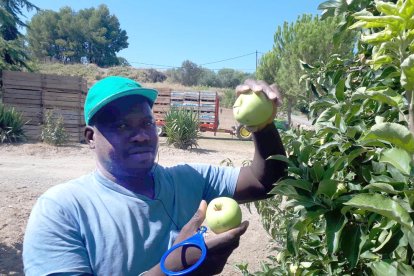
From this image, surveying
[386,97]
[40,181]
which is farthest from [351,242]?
[40,181]

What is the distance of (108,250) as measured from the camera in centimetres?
165

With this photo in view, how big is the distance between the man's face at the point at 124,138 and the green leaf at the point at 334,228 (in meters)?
0.83

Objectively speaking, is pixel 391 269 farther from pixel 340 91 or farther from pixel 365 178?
pixel 340 91

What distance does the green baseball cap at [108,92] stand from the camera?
1.73 m

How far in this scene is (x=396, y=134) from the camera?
959 millimetres

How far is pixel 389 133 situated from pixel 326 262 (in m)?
0.61

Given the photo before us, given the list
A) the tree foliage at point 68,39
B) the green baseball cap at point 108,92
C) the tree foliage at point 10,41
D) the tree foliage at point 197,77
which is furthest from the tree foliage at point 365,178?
the tree foliage at point 68,39

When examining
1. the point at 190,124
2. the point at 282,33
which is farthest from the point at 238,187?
the point at 282,33

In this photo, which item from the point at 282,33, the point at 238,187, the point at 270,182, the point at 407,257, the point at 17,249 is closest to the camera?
the point at 407,257

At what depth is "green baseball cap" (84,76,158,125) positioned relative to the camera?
1732 millimetres

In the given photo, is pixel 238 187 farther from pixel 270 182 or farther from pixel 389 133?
pixel 389 133

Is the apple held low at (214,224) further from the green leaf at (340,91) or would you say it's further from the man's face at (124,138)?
the green leaf at (340,91)

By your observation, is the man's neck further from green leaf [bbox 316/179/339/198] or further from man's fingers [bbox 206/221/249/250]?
green leaf [bbox 316/179/339/198]

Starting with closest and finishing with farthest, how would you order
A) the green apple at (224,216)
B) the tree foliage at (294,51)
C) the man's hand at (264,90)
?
the green apple at (224,216) → the man's hand at (264,90) → the tree foliage at (294,51)
